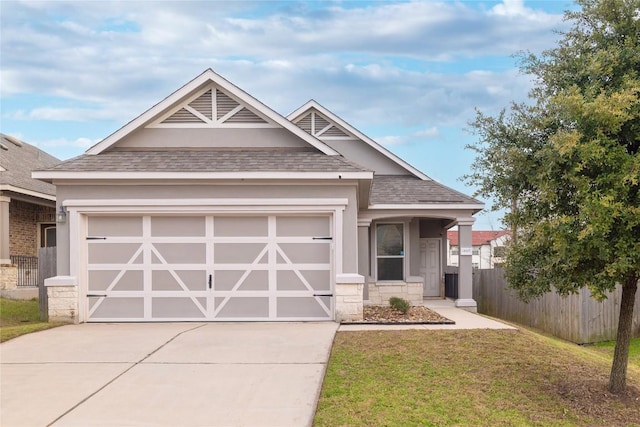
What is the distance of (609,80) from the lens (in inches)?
283

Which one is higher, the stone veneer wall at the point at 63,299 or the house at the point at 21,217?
the house at the point at 21,217

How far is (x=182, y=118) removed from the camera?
13.8 meters

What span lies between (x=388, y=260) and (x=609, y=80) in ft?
40.3

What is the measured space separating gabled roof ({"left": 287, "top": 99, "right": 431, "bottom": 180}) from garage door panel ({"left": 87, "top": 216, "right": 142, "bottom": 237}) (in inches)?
328

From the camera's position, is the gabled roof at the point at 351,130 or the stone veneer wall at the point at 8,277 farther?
the gabled roof at the point at 351,130

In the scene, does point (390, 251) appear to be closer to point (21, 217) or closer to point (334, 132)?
point (334, 132)

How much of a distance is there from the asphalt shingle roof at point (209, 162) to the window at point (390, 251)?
6.38 m

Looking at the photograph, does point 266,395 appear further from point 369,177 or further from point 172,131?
point 172,131

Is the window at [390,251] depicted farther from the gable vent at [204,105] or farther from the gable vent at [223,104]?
the gable vent at [204,105]

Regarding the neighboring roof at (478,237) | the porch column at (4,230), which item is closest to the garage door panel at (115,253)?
the porch column at (4,230)

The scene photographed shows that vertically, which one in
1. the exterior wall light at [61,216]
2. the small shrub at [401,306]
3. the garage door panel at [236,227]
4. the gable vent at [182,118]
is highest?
the gable vent at [182,118]

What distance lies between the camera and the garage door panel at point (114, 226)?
12.6m

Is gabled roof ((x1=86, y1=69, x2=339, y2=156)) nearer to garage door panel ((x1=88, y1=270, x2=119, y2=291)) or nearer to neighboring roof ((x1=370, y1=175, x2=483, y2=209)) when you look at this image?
garage door panel ((x1=88, y1=270, x2=119, y2=291))

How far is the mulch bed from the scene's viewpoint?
12.1 meters
